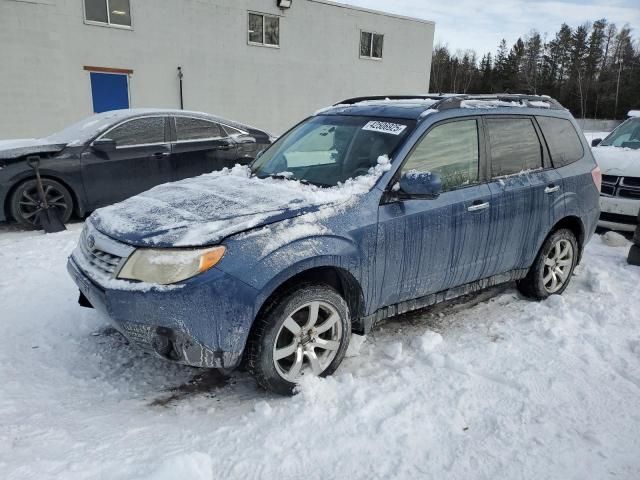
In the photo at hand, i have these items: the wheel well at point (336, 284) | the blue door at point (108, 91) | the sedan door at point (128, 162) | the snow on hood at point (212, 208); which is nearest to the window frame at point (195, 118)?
the sedan door at point (128, 162)

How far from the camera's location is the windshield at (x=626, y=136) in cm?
783

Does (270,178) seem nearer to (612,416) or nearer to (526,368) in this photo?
(526,368)

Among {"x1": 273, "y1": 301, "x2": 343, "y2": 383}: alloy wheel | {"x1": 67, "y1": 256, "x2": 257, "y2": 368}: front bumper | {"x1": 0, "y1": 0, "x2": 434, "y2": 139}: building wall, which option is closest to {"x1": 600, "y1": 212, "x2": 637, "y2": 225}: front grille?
{"x1": 273, "y1": 301, "x2": 343, "y2": 383}: alloy wheel

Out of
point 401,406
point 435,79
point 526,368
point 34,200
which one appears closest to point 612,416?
point 526,368

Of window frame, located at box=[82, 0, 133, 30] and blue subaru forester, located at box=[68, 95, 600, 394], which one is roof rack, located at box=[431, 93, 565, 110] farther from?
window frame, located at box=[82, 0, 133, 30]

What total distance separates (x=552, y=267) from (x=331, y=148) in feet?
7.74

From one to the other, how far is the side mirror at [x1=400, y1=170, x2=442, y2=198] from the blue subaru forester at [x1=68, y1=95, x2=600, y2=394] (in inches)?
0.4

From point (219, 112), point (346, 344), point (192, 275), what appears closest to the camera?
point (192, 275)

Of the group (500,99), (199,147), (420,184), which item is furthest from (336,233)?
(199,147)

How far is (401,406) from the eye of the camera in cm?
287

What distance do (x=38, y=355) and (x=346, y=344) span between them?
210cm

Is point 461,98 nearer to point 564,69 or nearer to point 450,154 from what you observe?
point 450,154

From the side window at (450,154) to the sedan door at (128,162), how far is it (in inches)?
184

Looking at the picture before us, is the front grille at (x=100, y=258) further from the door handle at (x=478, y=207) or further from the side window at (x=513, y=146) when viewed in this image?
the side window at (x=513, y=146)
